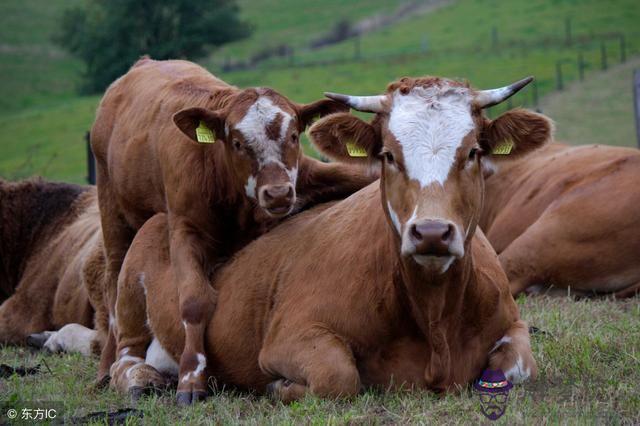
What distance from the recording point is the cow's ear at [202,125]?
6344 mm

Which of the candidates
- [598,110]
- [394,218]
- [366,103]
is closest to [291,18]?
[598,110]

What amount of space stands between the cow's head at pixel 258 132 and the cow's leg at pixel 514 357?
1.46 metres

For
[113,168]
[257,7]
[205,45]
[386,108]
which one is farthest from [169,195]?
[257,7]

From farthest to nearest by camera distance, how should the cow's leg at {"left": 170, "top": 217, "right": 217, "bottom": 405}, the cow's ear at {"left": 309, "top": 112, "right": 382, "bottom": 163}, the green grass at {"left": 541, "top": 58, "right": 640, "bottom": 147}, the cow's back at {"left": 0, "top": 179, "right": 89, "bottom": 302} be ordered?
1. the green grass at {"left": 541, "top": 58, "right": 640, "bottom": 147}
2. the cow's back at {"left": 0, "top": 179, "right": 89, "bottom": 302}
3. the cow's leg at {"left": 170, "top": 217, "right": 217, "bottom": 405}
4. the cow's ear at {"left": 309, "top": 112, "right": 382, "bottom": 163}

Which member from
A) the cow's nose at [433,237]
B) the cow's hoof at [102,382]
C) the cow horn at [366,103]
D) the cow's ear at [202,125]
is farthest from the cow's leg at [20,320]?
the cow's nose at [433,237]

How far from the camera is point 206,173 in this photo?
21.1ft

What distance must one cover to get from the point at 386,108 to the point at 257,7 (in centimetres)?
6562

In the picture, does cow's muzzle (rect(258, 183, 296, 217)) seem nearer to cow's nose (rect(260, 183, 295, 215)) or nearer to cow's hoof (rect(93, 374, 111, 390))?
cow's nose (rect(260, 183, 295, 215))

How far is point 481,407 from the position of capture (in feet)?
15.6

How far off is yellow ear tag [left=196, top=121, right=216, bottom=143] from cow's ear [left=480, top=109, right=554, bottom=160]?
1909 mm

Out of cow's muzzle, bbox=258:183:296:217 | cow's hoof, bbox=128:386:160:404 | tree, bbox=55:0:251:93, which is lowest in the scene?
tree, bbox=55:0:251:93

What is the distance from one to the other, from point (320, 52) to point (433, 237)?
47783 millimetres

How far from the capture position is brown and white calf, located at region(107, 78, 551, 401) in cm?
489

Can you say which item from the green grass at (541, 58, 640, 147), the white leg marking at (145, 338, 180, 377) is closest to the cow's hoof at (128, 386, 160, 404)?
the white leg marking at (145, 338, 180, 377)
